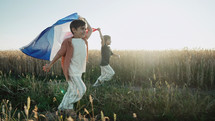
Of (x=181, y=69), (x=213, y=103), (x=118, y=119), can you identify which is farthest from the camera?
(x=181, y=69)

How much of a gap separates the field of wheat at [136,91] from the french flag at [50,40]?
1.05 meters

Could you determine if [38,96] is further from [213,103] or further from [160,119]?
[213,103]

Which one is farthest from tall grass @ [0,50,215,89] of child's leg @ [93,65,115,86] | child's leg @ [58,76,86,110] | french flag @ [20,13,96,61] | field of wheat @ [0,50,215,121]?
child's leg @ [58,76,86,110]

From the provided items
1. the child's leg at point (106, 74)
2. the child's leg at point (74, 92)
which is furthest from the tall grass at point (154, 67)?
the child's leg at point (74, 92)

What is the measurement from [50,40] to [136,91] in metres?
2.73

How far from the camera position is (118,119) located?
335cm

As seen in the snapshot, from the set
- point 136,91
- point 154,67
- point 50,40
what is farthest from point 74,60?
point 154,67

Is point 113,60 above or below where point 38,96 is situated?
above

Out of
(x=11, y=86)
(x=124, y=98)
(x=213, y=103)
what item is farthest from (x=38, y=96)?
(x=213, y=103)

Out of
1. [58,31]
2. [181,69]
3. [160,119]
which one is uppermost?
[58,31]

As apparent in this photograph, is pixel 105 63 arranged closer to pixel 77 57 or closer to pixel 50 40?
pixel 50 40

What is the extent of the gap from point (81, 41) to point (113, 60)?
519 cm

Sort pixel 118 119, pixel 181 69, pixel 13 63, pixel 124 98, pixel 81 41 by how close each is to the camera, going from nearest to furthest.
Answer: pixel 81 41, pixel 118 119, pixel 124 98, pixel 181 69, pixel 13 63

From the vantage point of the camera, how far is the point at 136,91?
5.05m
